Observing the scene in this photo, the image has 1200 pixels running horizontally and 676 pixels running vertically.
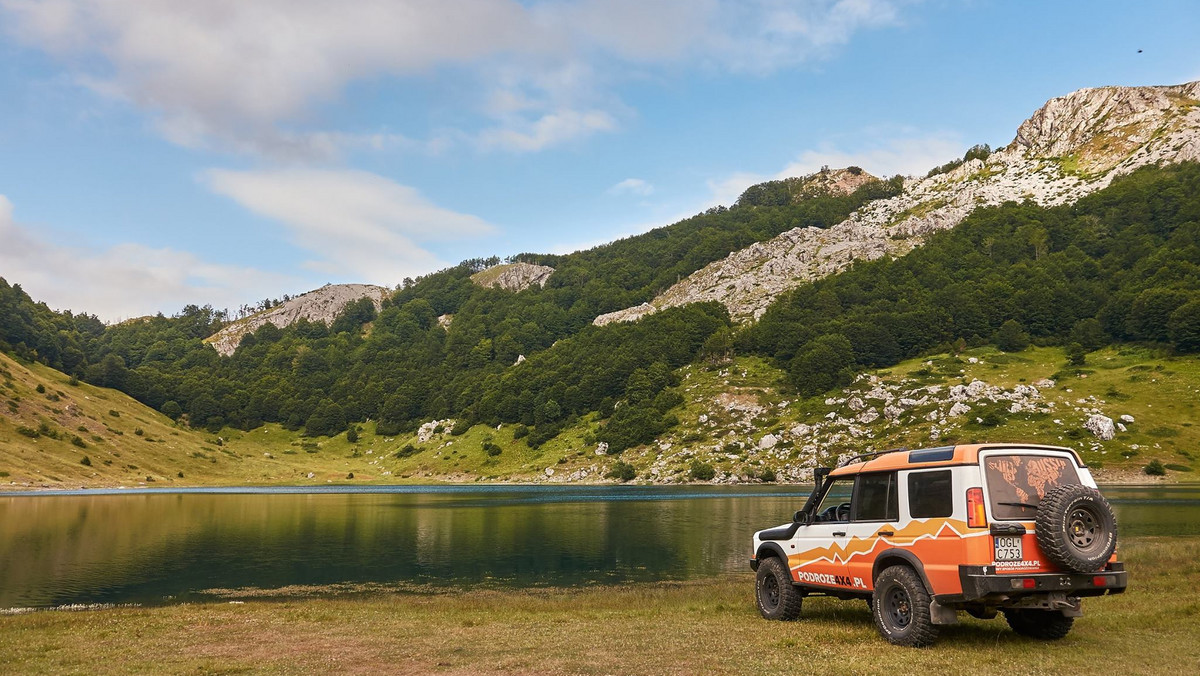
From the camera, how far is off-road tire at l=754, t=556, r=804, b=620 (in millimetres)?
21391

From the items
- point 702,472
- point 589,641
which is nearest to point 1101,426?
point 702,472

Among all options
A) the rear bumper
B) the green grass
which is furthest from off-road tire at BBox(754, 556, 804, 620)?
the rear bumper

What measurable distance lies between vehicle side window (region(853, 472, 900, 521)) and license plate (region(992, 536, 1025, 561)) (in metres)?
2.58

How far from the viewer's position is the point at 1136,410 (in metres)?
142

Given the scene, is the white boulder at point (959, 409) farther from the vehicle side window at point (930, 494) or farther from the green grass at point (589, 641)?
the vehicle side window at point (930, 494)

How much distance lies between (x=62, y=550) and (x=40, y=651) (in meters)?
43.9

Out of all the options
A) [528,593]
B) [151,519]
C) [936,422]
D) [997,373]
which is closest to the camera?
[528,593]

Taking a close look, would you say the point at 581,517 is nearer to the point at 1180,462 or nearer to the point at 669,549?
the point at 669,549

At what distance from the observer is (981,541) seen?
1549 cm

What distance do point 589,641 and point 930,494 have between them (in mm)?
9772

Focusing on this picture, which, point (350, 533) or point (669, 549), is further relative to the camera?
point (350, 533)

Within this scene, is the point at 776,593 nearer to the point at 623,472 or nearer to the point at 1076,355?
the point at 623,472

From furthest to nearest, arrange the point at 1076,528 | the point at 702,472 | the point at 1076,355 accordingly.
Result: the point at 1076,355
the point at 702,472
the point at 1076,528

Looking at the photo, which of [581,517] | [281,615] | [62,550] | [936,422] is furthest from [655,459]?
[281,615]
